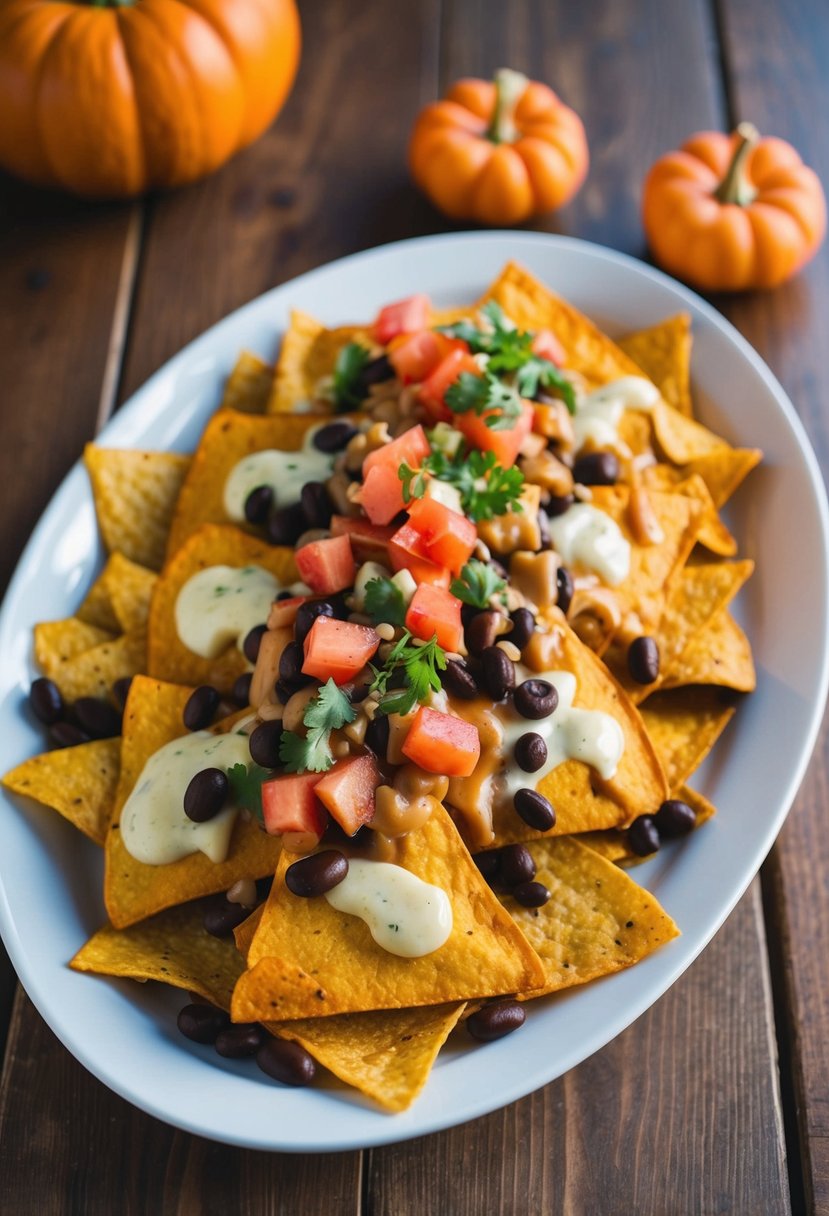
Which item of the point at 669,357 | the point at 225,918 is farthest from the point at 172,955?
the point at 669,357

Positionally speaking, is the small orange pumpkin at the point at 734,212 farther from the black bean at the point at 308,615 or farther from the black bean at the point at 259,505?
the black bean at the point at 308,615

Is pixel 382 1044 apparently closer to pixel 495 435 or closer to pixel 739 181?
pixel 495 435

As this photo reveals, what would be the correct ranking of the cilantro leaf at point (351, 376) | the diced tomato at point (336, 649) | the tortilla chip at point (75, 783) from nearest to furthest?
the diced tomato at point (336, 649) → the tortilla chip at point (75, 783) → the cilantro leaf at point (351, 376)

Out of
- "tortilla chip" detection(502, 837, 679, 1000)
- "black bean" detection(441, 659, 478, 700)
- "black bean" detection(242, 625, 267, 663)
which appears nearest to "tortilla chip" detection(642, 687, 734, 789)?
"tortilla chip" detection(502, 837, 679, 1000)

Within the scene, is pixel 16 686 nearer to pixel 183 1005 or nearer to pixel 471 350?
pixel 183 1005

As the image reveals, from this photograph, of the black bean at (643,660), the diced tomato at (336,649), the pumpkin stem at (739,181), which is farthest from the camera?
the pumpkin stem at (739,181)

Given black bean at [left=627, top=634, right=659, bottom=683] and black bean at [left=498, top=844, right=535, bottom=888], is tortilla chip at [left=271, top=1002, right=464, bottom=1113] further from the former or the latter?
black bean at [left=627, top=634, right=659, bottom=683]

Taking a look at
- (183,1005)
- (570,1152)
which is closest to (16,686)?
(183,1005)

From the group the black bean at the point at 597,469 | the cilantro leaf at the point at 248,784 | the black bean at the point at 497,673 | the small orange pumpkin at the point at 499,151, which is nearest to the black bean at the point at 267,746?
the cilantro leaf at the point at 248,784
